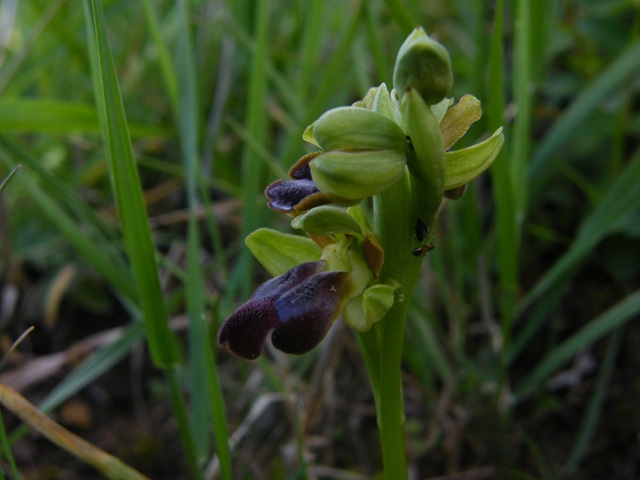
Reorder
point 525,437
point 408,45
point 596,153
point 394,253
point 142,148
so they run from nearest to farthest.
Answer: point 408,45 → point 394,253 → point 525,437 → point 596,153 → point 142,148

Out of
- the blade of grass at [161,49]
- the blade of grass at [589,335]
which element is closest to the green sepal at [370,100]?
the blade of grass at [589,335]

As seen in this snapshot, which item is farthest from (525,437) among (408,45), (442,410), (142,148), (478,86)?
(142,148)

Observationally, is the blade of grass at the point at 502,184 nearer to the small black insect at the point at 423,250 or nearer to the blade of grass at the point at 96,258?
the small black insect at the point at 423,250

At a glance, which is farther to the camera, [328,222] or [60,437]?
[60,437]

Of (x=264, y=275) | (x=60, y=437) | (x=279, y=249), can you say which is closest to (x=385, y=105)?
(x=279, y=249)

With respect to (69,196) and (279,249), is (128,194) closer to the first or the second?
(279,249)

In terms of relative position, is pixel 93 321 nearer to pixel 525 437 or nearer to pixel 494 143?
pixel 525 437

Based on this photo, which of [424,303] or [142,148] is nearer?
[424,303]
